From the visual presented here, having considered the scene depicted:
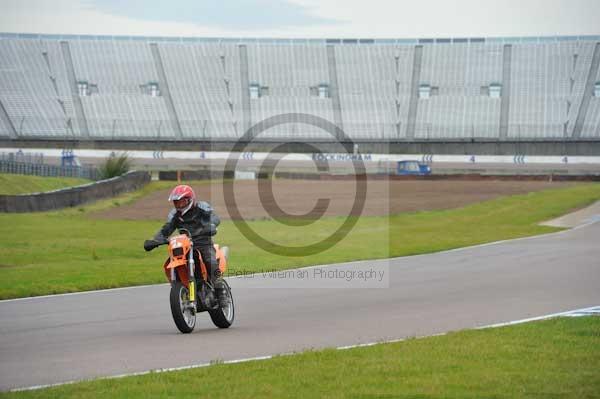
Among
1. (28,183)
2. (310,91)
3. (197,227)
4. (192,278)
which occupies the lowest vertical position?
(28,183)

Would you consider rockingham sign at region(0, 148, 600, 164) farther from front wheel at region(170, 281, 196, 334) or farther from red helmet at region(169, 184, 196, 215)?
front wheel at region(170, 281, 196, 334)

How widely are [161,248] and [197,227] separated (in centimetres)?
1500

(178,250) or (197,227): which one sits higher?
(197,227)

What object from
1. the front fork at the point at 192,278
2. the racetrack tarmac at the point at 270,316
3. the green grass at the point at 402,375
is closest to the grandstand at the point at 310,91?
the racetrack tarmac at the point at 270,316

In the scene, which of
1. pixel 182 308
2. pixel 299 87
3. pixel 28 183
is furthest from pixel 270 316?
pixel 299 87

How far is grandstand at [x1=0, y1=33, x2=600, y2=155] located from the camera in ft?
232

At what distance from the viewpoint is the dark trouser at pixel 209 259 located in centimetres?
1069

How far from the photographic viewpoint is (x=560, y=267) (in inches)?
709

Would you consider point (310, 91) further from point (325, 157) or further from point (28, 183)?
point (28, 183)

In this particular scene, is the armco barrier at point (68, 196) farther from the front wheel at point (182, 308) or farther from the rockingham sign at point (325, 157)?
the front wheel at point (182, 308)

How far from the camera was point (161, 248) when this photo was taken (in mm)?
25453

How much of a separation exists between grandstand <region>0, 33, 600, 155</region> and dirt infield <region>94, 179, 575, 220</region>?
1610 centimetres

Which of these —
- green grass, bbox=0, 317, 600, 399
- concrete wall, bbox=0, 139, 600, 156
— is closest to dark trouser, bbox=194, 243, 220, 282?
green grass, bbox=0, 317, 600, 399

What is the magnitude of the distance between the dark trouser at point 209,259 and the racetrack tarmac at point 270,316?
2.01 ft
